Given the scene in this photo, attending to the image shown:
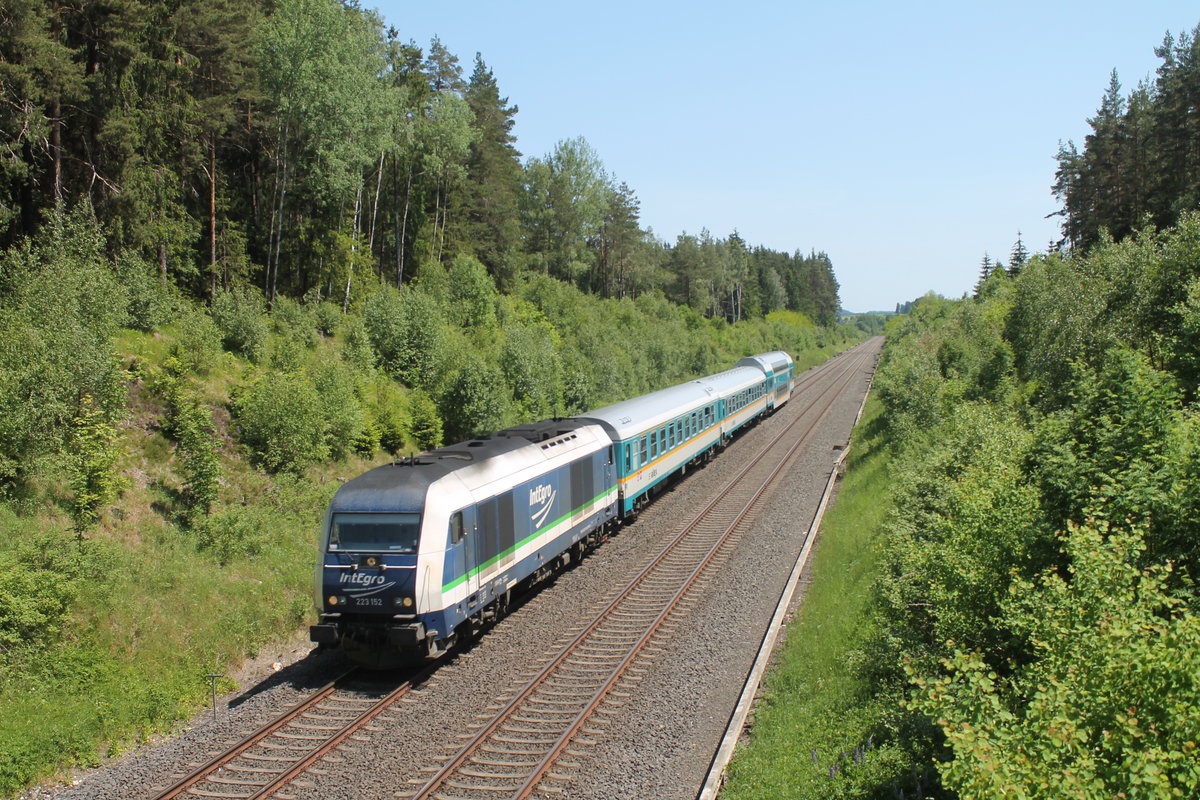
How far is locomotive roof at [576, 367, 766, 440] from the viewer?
77.9 feet

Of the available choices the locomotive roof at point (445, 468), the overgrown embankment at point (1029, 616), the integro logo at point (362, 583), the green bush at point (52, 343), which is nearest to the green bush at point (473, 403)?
the locomotive roof at point (445, 468)

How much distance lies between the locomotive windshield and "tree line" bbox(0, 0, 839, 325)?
14201 mm

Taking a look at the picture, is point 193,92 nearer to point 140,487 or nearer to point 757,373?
point 140,487

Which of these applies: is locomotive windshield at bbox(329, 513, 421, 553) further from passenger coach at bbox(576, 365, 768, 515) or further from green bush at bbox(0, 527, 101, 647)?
passenger coach at bbox(576, 365, 768, 515)

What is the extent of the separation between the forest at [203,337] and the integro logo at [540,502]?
5.02m

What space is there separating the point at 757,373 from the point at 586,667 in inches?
1251

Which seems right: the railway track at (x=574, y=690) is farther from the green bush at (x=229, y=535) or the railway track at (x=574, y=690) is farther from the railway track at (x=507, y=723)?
the green bush at (x=229, y=535)

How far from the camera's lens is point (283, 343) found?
86.0 ft

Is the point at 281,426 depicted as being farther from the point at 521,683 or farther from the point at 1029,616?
the point at 1029,616

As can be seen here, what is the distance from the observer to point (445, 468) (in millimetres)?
14969

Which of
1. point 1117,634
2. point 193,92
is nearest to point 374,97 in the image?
point 193,92

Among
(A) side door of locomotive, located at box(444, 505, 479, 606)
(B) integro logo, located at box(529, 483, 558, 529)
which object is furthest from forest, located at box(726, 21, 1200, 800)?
(B) integro logo, located at box(529, 483, 558, 529)

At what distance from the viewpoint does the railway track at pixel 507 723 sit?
10.5 m

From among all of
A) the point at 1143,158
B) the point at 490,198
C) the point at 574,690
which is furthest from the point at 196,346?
the point at 1143,158
